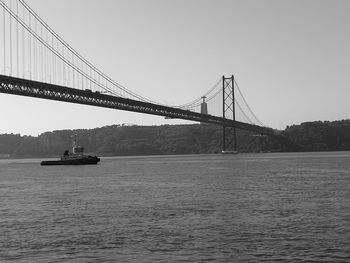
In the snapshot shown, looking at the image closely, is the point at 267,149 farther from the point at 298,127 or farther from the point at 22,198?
the point at 22,198

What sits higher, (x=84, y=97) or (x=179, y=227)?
(x=84, y=97)

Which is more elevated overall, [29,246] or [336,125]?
[336,125]

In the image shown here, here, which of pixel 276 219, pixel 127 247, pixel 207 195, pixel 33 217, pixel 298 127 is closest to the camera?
pixel 127 247

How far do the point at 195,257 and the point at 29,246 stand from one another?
517cm

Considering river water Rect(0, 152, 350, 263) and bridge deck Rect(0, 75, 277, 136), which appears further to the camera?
bridge deck Rect(0, 75, 277, 136)

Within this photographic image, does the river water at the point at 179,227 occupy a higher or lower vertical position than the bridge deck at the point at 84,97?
lower

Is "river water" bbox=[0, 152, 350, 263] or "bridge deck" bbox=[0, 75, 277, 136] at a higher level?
"bridge deck" bbox=[0, 75, 277, 136]

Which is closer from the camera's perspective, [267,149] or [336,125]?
[267,149]

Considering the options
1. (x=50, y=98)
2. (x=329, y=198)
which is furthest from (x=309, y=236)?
(x=50, y=98)

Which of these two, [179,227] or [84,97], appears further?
[84,97]

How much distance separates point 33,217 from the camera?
2303cm

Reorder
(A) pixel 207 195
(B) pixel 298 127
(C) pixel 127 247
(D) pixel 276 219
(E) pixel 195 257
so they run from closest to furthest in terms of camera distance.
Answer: (E) pixel 195 257 → (C) pixel 127 247 → (D) pixel 276 219 → (A) pixel 207 195 → (B) pixel 298 127

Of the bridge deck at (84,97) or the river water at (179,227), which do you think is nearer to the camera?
the river water at (179,227)

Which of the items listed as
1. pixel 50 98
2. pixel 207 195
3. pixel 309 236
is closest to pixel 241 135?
pixel 50 98
